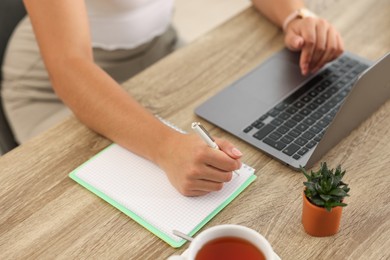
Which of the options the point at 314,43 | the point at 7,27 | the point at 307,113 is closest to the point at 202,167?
the point at 307,113

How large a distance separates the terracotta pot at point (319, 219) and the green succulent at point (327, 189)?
0.04 ft

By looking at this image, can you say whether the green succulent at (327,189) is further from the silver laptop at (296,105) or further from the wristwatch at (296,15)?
the wristwatch at (296,15)

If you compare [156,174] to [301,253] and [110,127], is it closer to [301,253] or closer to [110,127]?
[110,127]

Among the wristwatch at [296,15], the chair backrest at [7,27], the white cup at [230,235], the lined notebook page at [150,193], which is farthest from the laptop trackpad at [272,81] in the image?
the chair backrest at [7,27]

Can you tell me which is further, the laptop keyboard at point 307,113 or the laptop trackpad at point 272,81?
the laptop trackpad at point 272,81

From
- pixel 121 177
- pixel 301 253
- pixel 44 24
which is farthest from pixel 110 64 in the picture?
pixel 301 253

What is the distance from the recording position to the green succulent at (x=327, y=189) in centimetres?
89

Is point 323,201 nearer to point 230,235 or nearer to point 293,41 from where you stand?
point 230,235

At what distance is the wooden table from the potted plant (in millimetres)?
24

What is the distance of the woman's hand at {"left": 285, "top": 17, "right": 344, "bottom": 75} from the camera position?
132 cm

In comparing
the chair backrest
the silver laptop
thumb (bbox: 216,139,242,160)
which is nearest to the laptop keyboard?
the silver laptop

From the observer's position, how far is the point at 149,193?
40.9 inches

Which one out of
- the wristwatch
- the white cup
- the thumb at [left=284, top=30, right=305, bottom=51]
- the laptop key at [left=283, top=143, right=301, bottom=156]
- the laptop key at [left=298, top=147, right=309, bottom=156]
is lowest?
the laptop key at [left=298, top=147, right=309, bottom=156]

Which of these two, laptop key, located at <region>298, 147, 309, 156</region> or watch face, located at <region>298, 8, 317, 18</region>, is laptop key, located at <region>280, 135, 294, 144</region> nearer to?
laptop key, located at <region>298, 147, 309, 156</region>
